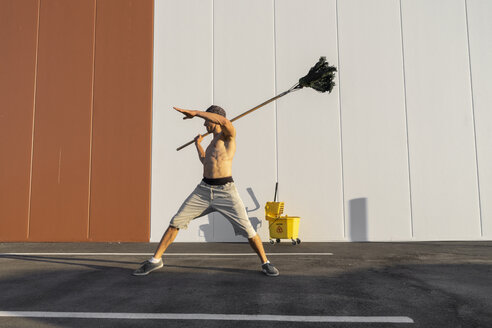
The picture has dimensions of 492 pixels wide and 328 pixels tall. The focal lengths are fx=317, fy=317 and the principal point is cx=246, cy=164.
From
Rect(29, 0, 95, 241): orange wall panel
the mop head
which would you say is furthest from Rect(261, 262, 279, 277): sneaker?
Rect(29, 0, 95, 241): orange wall panel

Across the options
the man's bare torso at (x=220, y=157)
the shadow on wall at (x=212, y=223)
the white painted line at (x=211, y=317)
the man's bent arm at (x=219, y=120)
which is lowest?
the white painted line at (x=211, y=317)

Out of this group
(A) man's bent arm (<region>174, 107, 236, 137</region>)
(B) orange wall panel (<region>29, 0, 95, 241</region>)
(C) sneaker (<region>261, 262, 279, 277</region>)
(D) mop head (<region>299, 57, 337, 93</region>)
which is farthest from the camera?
(B) orange wall panel (<region>29, 0, 95, 241</region>)

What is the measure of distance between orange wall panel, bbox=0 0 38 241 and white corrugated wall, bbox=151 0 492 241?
2.96 m

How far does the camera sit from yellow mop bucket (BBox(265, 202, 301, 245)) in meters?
6.32

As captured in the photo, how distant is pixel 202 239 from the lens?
23.0ft

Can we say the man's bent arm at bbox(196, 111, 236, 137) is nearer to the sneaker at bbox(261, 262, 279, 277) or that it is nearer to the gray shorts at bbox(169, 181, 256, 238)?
the gray shorts at bbox(169, 181, 256, 238)

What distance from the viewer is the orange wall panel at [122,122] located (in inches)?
277

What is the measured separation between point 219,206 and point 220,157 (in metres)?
0.58

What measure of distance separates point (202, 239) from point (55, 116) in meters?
4.43

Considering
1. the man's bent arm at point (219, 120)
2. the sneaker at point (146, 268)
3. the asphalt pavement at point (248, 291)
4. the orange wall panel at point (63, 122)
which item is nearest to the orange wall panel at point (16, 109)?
the orange wall panel at point (63, 122)

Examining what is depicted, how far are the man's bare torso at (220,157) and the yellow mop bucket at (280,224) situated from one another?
9.70 feet

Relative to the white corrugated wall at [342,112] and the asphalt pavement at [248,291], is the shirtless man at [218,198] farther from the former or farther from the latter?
the white corrugated wall at [342,112]

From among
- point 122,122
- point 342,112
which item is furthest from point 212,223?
point 342,112

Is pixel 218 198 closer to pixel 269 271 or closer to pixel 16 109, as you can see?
pixel 269 271
